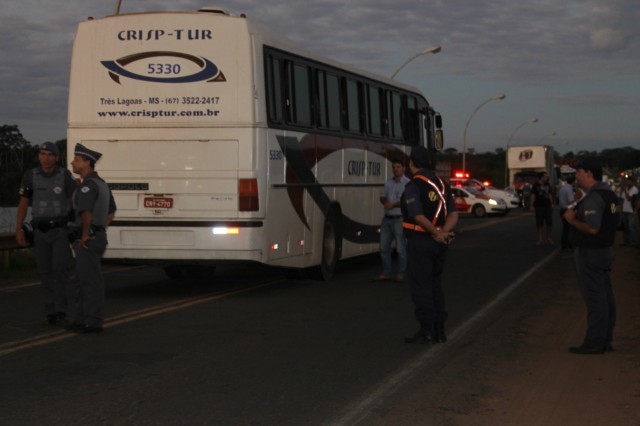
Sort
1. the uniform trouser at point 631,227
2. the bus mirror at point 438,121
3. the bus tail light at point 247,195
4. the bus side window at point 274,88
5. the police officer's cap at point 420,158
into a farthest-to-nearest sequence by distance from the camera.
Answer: the uniform trouser at point 631,227
the bus mirror at point 438,121
the bus side window at point 274,88
the bus tail light at point 247,195
the police officer's cap at point 420,158

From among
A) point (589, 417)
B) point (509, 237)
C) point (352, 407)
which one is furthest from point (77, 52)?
point (509, 237)

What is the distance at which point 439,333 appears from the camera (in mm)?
9609

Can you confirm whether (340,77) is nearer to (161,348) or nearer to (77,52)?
(77,52)

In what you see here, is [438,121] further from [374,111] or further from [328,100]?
[328,100]

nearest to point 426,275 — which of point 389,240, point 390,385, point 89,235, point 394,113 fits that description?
point 390,385

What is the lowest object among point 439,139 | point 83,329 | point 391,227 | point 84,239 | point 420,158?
point 83,329

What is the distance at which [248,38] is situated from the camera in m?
13.0

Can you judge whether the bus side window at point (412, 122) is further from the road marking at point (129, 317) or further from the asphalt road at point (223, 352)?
the road marking at point (129, 317)

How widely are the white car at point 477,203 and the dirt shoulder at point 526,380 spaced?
35643mm

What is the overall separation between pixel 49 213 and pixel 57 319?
3.80 feet

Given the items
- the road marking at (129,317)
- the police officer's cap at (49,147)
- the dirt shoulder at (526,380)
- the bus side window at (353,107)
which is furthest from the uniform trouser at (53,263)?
the bus side window at (353,107)

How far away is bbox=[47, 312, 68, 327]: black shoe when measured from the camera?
1060cm

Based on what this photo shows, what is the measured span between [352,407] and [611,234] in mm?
3289

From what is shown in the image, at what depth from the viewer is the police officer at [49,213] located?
409 inches
